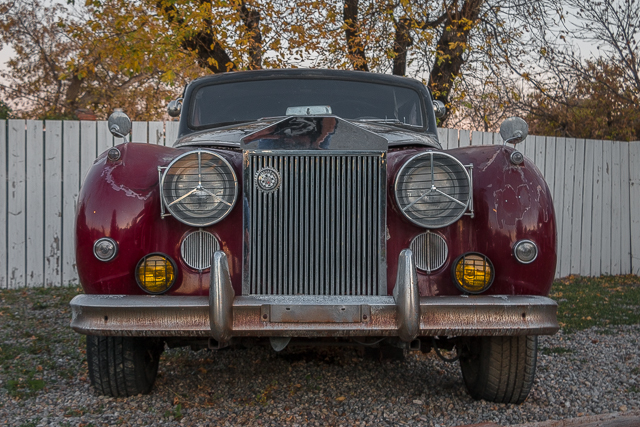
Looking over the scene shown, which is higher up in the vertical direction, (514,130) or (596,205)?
(514,130)

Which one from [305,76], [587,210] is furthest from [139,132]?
[587,210]

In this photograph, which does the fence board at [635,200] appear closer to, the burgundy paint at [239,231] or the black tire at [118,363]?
the burgundy paint at [239,231]

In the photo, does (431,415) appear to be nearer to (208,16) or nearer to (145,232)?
(145,232)

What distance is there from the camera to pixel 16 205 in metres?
7.28

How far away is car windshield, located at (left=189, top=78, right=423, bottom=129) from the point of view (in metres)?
4.34

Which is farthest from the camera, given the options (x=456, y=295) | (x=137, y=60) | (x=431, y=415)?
(x=137, y=60)

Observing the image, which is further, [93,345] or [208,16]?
[208,16]

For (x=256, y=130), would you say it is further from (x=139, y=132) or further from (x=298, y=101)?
(x=139, y=132)

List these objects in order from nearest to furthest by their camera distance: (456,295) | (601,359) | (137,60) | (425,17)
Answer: (456,295), (601,359), (137,60), (425,17)

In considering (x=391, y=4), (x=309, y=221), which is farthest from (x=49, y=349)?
(x=391, y=4)

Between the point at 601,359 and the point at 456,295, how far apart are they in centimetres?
223

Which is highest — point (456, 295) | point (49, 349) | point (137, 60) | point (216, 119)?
Result: point (137, 60)

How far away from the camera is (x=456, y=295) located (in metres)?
2.83

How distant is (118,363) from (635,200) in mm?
8368
